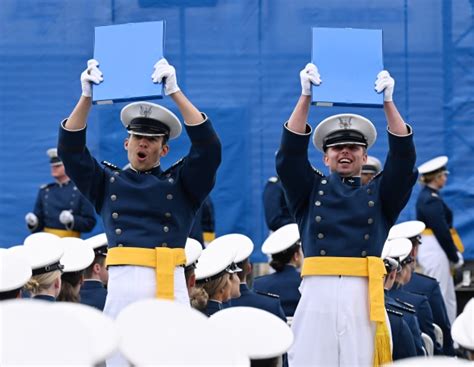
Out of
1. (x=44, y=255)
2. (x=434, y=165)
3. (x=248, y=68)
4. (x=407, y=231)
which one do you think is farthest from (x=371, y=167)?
(x=44, y=255)

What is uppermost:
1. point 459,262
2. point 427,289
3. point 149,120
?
point 149,120

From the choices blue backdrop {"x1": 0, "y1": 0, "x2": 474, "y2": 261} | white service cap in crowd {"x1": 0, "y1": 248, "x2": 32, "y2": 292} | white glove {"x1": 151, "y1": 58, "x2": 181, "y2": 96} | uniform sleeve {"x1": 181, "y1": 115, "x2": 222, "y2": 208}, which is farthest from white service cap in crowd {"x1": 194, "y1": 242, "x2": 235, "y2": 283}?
blue backdrop {"x1": 0, "y1": 0, "x2": 474, "y2": 261}

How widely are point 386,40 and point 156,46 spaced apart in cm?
477

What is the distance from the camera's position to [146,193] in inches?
211

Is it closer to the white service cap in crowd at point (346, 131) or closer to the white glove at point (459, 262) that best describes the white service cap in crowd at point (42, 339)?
the white service cap in crowd at point (346, 131)

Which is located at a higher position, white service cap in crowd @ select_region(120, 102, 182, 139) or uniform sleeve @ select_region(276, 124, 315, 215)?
white service cap in crowd @ select_region(120, 102, 182, 139)

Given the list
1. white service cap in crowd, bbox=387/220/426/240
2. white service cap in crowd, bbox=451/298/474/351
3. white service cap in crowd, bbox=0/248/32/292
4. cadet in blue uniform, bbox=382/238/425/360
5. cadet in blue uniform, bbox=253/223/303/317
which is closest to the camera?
white service cap in crowd, bbox=451/298/474/351

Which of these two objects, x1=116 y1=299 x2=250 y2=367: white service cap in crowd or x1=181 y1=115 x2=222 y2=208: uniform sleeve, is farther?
x1=181 y1=115 x2=222 y2=208: uniform sleeve

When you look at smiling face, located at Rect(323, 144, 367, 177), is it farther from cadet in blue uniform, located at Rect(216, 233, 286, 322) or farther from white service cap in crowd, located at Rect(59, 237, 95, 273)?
white service cap in crowd, located at Rect(59, 237, 95, 273)

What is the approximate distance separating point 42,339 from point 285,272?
4925 millimetres

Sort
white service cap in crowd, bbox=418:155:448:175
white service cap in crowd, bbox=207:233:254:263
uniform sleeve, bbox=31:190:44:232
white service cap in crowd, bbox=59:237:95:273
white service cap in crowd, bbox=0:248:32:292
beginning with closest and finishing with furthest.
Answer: white service cap in crowd, bbox=0:248:32:292 < white service cap in crowd, bbox=59:237:95:273 < white service cap in crowd, bbox=207:233:254:263 < white service cap in crowd, bbox=418:155:448:175 < uniform sleeve, bbox=31:190:44:232

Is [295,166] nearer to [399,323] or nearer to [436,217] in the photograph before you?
[399,323]

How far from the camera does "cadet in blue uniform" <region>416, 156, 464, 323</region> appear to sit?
9742mm

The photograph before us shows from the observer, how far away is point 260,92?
986cm
